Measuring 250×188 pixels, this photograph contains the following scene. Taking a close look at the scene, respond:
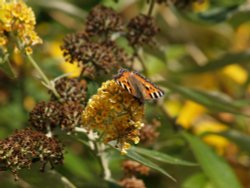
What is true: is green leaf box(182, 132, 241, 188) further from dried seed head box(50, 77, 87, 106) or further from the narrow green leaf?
dried seed head box(50, 77, 87, 106)

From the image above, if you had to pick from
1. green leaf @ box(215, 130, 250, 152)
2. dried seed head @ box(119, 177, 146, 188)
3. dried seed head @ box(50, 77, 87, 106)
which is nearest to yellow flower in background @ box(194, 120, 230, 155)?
green leaf @ box(215, 130, 250, 152)

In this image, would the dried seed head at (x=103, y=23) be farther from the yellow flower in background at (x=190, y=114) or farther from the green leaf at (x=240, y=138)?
the yellow flower in background at (x=190, y=114)

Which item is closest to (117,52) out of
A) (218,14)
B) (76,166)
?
(218,14)

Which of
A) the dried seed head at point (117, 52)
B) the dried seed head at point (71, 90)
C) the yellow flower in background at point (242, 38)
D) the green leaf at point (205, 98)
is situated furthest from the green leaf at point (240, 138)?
the yellow flower in background at point (242, 38)

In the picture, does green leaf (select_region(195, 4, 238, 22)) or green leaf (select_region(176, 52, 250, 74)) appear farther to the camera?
green leaf (select_region(176, 52, 250, 74))

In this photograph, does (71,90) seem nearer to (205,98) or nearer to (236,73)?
(205,98)
